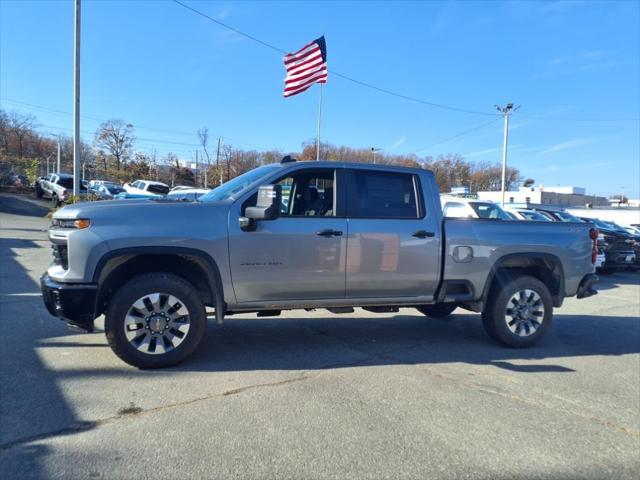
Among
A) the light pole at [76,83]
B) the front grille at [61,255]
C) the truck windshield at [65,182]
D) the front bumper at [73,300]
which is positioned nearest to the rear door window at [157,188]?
the truck windshield at [65,182]

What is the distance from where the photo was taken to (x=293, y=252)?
4863mm

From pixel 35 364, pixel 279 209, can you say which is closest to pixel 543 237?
pixel 279 209

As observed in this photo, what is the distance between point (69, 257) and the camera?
4.33 metres

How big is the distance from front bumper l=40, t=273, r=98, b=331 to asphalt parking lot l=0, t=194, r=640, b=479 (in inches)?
21.4

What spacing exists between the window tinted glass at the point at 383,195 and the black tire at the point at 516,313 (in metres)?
1.49

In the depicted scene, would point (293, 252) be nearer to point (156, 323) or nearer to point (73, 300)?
point (156, 323)

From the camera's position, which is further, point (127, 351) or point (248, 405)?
point (127, 351)

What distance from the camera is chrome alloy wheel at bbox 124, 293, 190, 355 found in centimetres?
447

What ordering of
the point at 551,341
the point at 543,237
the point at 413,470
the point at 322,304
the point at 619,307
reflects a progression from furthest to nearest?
the point at 619,307 < the point at 551,341 < the point at 543,237 < the point at 322,304 < the point at 413,470

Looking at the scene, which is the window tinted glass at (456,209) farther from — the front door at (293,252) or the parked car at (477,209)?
the front door at (293,252)

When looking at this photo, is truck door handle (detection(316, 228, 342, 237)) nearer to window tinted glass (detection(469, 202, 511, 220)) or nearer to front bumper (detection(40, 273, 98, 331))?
front bumper (detection(40, 273, 98, 331))

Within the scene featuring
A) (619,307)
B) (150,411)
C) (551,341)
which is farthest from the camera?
(619,307)

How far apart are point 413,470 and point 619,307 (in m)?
8.03

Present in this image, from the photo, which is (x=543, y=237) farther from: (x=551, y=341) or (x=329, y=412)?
(x=329, y=412)
